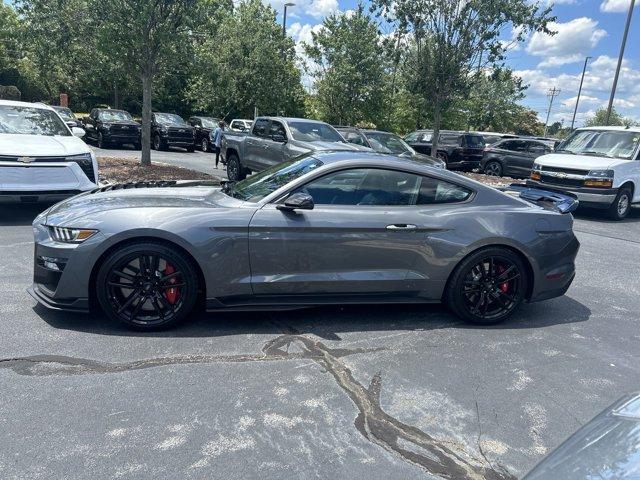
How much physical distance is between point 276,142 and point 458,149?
11.0m

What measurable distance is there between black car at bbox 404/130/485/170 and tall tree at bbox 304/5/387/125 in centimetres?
495

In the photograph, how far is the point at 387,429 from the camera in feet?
10.1

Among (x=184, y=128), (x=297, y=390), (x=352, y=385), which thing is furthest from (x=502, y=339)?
(x=184, y=128)

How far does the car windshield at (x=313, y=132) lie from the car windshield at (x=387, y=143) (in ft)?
9.05

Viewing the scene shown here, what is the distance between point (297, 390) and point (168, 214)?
1725 millimetres

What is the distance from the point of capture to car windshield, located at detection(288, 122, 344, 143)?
12320mm

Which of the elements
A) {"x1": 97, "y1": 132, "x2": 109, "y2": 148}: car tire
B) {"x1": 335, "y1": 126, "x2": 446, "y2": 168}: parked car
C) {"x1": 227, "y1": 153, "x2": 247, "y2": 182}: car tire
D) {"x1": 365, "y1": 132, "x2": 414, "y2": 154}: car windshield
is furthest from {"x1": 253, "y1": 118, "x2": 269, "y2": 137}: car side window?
{"x1": 97, "y1": 132, "x2": 109, "y2": 148}: car tire

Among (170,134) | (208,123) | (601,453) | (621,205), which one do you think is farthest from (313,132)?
(208,123)

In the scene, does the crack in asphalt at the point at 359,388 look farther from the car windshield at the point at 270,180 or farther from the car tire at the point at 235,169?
the car tire at the point at 235,169

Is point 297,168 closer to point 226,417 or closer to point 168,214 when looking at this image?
point 168,214

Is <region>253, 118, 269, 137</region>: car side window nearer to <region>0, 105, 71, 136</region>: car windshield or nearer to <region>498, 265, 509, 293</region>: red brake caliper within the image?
<region>0, 105, 71, 136</region>: car windshield

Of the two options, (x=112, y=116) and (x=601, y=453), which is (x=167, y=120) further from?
(x=601, y=453)

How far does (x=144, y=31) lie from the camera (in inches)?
477

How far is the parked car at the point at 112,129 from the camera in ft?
72.7
